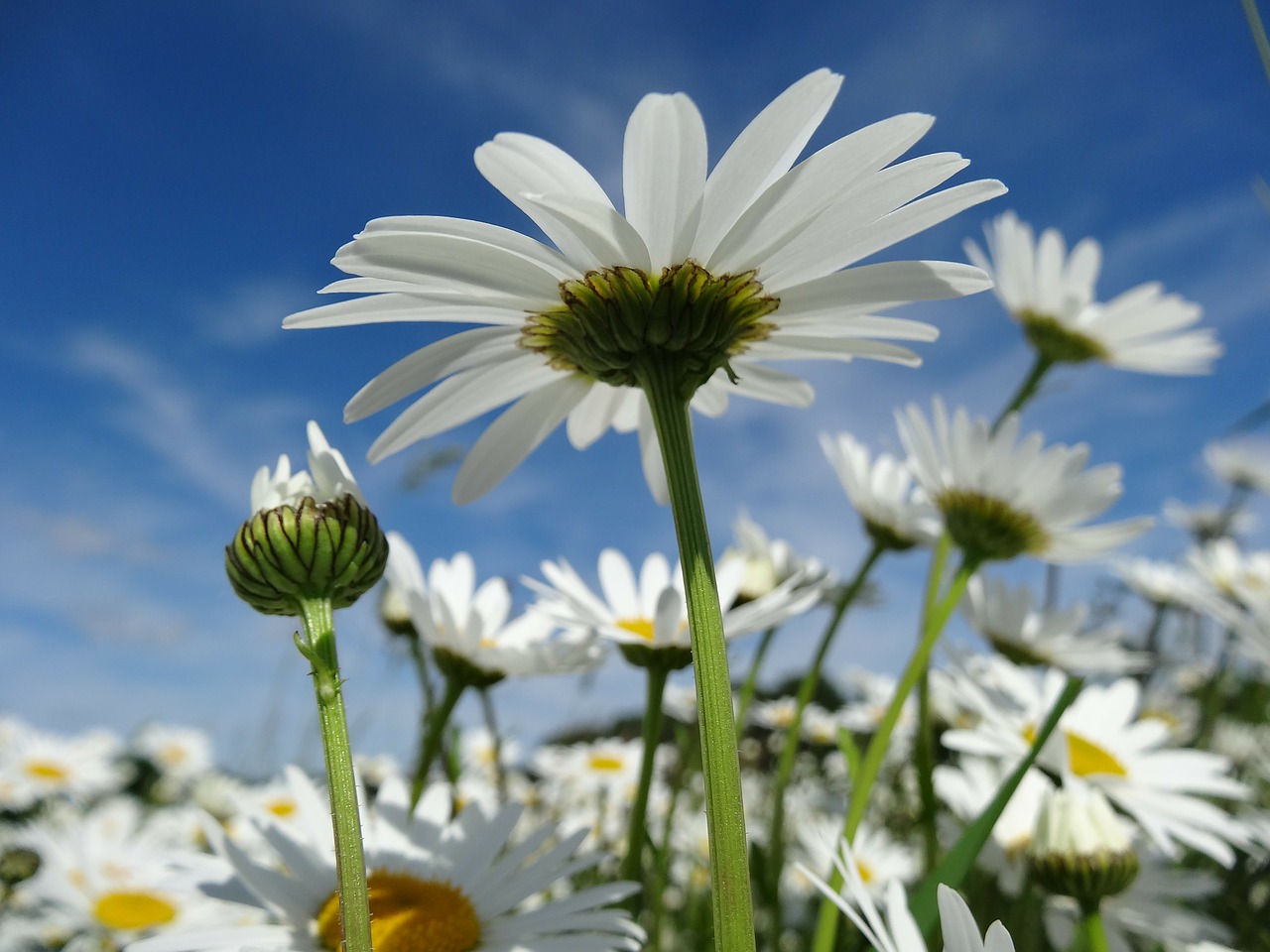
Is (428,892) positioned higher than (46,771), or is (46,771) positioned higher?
(46,771)

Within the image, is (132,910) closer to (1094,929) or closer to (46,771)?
(1094,929)

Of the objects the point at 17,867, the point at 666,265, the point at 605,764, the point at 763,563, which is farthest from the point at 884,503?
the point at 17,867

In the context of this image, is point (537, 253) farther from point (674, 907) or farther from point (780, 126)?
point (674, 907)

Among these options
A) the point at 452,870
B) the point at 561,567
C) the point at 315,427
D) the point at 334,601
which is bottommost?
the point at 452,870

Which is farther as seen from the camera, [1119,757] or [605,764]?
[605,764]

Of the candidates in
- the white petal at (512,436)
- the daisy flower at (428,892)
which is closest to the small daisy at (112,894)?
the daisy flower at (428,892)

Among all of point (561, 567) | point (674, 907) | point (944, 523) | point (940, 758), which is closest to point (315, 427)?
point (561, 567)

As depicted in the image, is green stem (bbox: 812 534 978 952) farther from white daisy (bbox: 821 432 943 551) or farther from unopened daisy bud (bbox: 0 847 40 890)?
unopened daisy bud (bbox: 0 847 40 890)

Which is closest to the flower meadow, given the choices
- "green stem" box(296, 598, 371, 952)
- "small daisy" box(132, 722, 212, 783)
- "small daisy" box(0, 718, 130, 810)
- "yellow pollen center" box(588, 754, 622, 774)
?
"green stem" box(296, 598, 371, 952)
